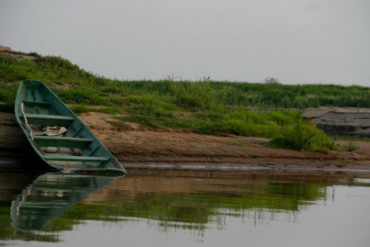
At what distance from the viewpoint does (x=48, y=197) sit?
7.12 metres

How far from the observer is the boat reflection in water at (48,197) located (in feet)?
18.3

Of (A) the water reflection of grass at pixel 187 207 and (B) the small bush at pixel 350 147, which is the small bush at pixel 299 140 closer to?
(B) the small bush at pixel 350 147

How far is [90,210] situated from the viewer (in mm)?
6332

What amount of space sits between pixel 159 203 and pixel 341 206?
222 cm

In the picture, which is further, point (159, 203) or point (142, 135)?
point (142, 135)

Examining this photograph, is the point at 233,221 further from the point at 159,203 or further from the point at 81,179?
the point at 81,179

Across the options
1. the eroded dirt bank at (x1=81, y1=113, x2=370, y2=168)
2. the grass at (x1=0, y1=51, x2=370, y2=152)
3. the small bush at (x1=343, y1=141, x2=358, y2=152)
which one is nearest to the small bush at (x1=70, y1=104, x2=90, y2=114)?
the grass at (x1=0, y1=51, x2=370, y2=152)

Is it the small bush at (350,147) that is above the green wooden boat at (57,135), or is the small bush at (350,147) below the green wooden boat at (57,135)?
below

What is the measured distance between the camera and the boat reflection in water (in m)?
5.58

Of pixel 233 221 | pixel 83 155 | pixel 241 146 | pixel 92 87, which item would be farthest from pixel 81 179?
pixel 92 87

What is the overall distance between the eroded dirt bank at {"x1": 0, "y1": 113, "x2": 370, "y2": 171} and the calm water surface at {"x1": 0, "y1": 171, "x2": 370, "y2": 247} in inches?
95.5

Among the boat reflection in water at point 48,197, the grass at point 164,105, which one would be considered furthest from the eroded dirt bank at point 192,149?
the boat reflection in water at point 48,197

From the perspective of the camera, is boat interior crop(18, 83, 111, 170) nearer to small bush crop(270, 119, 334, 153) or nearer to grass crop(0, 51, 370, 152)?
grass crop(0, 51, 370, 152)

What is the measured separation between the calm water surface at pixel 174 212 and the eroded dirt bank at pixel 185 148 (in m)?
2.43
